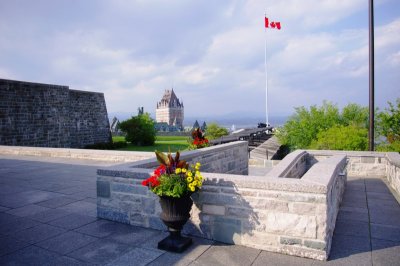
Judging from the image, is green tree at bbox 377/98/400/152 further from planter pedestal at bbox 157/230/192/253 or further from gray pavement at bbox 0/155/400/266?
planter pedestal at bbox 157/230/192/253

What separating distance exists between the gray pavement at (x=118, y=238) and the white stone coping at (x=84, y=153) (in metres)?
3.42

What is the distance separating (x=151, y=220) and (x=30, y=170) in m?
7.09

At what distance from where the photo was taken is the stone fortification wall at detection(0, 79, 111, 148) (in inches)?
744

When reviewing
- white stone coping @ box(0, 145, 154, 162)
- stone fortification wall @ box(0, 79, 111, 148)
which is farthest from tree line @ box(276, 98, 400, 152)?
A: stone fortification wall @ box(0, 79, 111, 148)

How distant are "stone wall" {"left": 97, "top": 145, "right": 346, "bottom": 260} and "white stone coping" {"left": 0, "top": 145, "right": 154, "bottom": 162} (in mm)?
5048

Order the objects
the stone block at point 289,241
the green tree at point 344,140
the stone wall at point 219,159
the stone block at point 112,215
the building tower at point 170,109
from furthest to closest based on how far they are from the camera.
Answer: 1. the building tower at point 170,109
2. the green tree at point 344,140
3. the stone wall at point 219,159
4. the stone block at point 112,215
5. the stone block at point 289,241

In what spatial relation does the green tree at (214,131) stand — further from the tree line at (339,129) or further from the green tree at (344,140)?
the green tree at (344,140)

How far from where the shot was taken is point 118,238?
13.8 feet

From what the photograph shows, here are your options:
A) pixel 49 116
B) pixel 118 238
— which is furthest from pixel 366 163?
pixel 49 116

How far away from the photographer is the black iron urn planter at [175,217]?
147 inches

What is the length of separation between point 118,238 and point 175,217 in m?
1.09

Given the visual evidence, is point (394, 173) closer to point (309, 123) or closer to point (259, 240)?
point (259, 240)

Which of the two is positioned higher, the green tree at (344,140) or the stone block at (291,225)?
the green tree at (344,140)

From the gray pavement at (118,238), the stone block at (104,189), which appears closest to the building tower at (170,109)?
the gray pavement at (118,238)
